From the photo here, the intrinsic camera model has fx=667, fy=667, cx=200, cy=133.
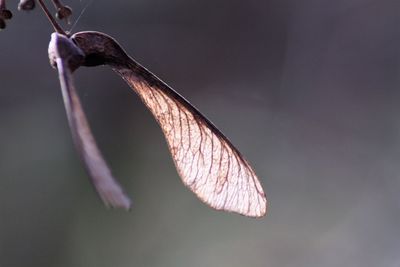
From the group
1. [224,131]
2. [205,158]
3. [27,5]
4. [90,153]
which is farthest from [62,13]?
[224,131]

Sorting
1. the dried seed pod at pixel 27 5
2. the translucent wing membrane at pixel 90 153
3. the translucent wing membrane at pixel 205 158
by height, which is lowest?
the translucent wing membrane at pixel 90 153

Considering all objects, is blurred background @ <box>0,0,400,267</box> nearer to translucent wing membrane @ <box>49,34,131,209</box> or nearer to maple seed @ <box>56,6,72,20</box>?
maple seed @ <box>56,6,72,20</box>

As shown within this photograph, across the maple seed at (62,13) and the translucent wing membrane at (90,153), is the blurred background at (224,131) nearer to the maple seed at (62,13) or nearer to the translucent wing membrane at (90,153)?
the maple seed at (62,13)

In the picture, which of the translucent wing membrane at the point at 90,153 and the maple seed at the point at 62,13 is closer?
the translucent wing membrane at the point at 90,153

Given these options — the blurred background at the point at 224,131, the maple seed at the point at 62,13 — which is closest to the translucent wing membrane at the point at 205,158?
the maple seed at the point at 62,13

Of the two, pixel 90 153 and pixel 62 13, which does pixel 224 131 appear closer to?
pixel 62 13

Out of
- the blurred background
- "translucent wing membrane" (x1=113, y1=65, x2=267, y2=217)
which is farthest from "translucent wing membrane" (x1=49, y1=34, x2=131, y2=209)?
the blurred background
